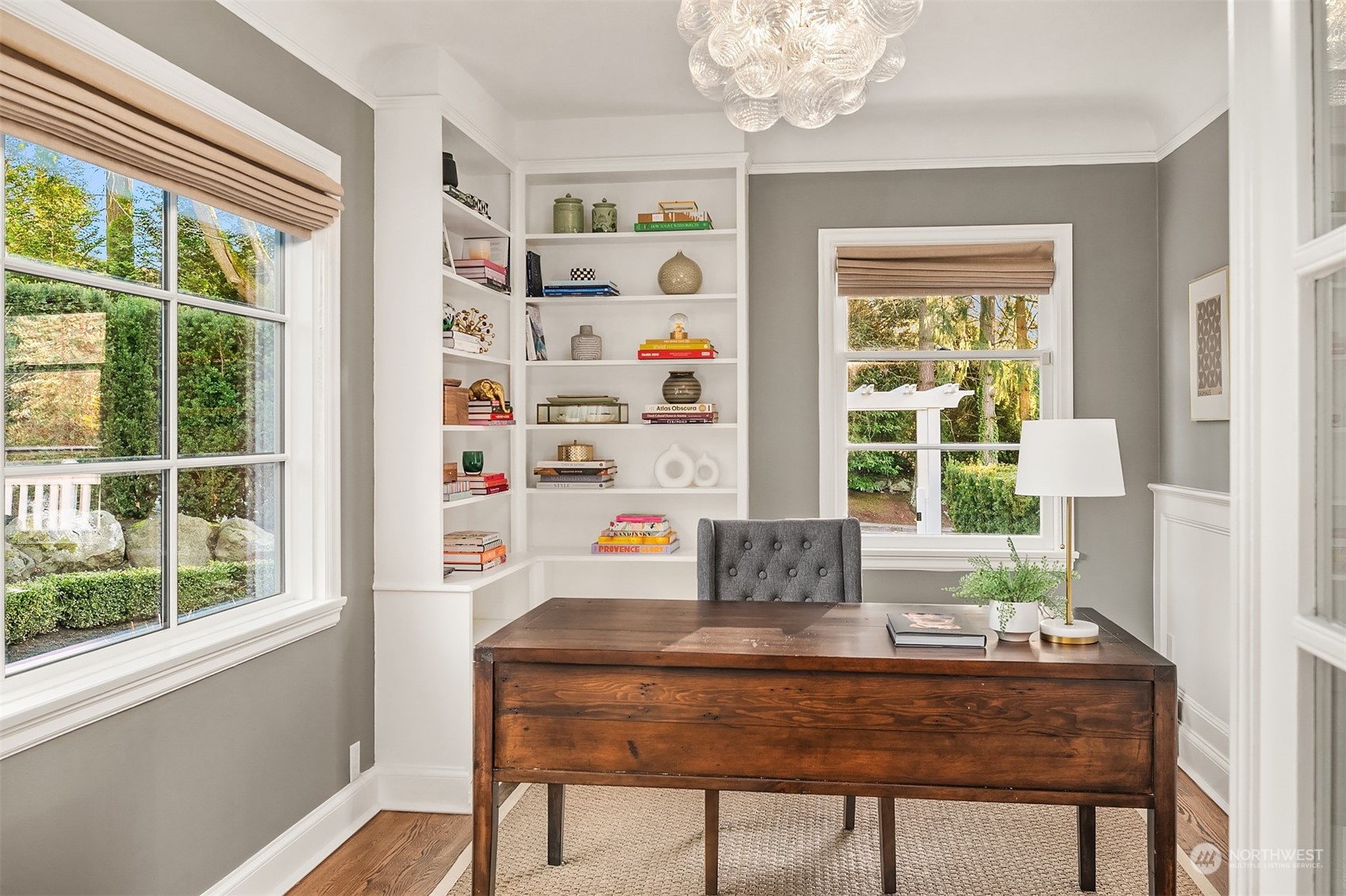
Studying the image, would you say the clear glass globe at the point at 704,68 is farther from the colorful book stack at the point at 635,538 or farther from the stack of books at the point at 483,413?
the colorful book stack at the point at 635,538

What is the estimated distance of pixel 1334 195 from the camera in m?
0.91

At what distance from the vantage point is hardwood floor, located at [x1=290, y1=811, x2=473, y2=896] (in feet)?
8.39

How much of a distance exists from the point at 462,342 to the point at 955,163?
7.54ft

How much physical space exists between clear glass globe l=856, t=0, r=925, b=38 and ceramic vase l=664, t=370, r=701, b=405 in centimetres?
216

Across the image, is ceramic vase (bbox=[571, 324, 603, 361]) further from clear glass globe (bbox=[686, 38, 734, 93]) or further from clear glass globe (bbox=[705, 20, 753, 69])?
clear glass globe (bbox=[705, 20, 753, 69])

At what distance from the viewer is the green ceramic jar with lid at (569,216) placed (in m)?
3.92

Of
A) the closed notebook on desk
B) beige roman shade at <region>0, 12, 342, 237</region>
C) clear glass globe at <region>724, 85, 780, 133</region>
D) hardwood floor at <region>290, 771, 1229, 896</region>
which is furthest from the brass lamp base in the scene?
beige roman shade at <region>0, 12, 342, 237</region>

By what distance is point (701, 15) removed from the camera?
1.92 meters

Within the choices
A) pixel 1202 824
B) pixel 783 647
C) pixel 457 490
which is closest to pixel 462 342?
pixel 457 490

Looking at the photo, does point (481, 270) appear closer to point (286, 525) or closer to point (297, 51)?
point (297, 51)

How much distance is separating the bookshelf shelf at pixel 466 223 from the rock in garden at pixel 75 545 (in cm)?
161

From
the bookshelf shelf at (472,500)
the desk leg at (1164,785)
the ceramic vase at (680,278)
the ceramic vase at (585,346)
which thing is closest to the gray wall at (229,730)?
the bookshelf shelf at (472,500)

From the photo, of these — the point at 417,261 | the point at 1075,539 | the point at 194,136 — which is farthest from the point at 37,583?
the point at 1075,539

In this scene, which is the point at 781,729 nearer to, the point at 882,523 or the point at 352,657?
the point at 352,657
